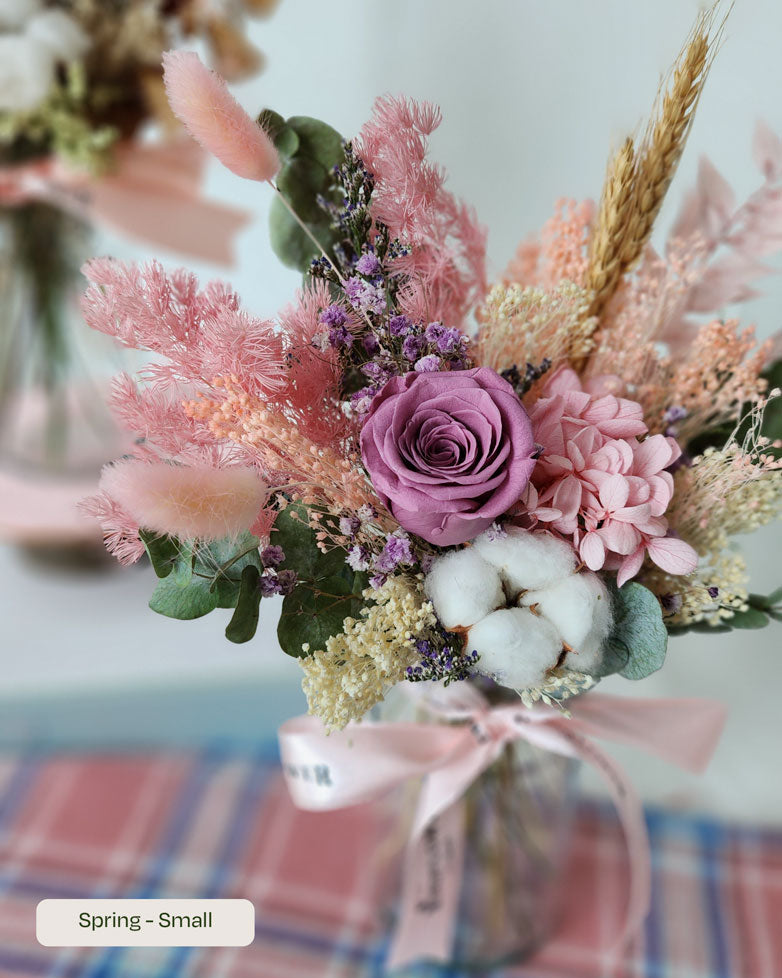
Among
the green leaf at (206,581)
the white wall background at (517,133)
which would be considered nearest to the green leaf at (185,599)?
the green leaf at (206,581)

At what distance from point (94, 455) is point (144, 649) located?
29 cm

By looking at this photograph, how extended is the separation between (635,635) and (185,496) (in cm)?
25

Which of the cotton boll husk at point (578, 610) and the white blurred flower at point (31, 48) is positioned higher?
the white blurred flower at point (31, 48)

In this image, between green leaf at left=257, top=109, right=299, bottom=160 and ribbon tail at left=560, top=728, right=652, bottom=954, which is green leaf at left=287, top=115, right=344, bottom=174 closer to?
green leaf at left=257, top=109, right=299, bottom=160

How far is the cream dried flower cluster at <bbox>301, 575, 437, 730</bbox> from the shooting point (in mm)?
465

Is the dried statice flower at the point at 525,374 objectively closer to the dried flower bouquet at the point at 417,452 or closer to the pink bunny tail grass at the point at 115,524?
the dried flower bouquet at the point at 417,452

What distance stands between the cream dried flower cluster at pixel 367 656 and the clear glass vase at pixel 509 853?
0.71ft

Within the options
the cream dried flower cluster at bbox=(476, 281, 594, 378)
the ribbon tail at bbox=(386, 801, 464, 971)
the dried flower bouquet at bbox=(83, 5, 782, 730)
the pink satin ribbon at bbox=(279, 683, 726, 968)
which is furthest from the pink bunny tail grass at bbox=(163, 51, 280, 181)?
the ribbon tail at bbox=(386, 801, 464, 971)

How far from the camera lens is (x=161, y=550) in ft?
1.57

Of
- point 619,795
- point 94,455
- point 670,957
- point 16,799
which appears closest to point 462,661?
point 619,795

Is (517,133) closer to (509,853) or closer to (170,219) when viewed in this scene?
(170,219)

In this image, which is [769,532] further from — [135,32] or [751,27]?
[135,32]

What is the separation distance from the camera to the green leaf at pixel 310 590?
0.49 meters

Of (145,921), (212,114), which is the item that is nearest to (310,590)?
(212,114)
